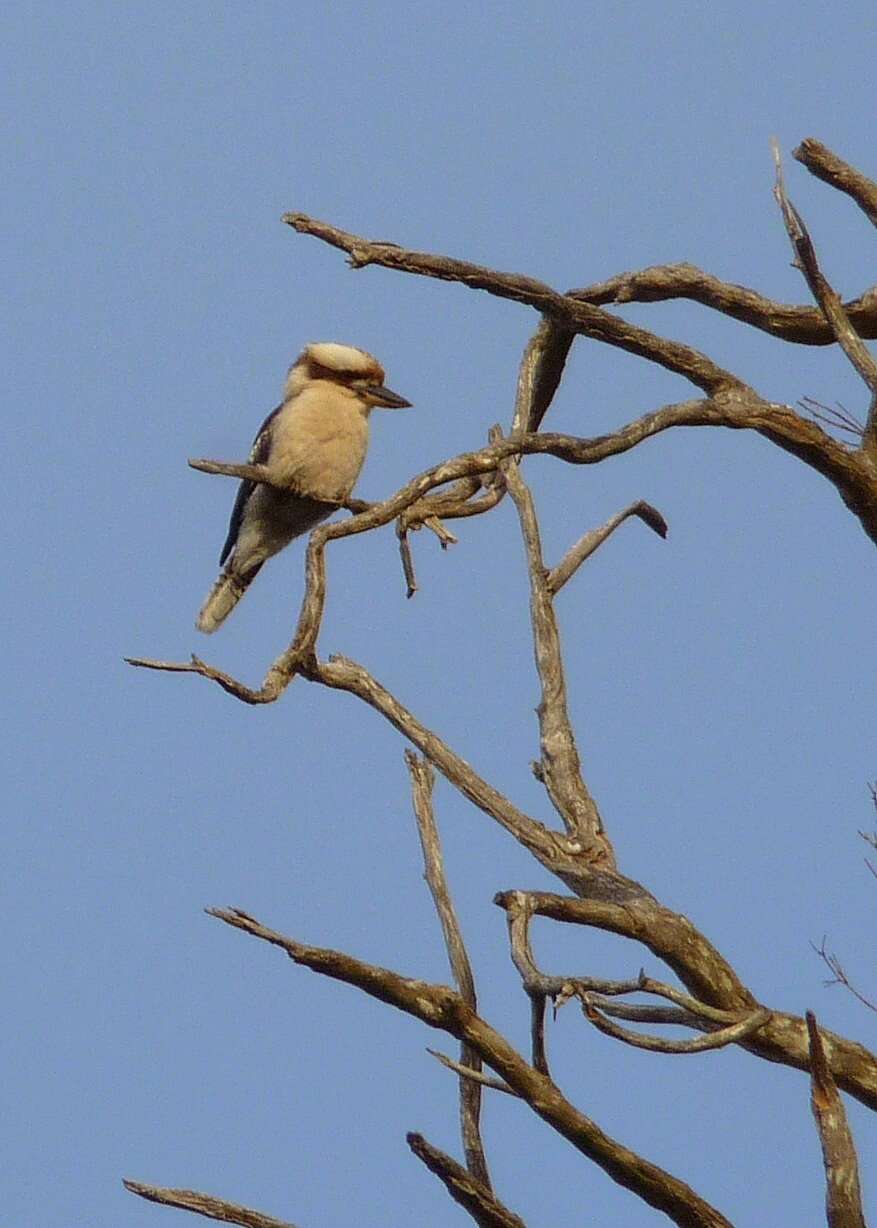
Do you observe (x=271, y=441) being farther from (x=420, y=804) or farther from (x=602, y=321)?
(x=420, y=804)

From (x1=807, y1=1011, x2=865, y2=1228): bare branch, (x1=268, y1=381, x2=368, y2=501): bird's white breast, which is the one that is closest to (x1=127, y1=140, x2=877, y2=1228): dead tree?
(x1=807, y1=1011, x2=865, y2=1228): bare branch

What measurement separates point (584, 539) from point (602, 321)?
0.70m

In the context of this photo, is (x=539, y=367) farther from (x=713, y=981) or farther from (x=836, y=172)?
(x=713, y=981)

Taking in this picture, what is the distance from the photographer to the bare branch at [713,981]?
17.3 ft

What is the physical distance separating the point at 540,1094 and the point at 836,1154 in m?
0.66

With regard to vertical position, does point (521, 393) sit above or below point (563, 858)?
above

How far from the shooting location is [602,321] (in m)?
6.14

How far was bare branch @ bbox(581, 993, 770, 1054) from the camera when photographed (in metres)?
4.28

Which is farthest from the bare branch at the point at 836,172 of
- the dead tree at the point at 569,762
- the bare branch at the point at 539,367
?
the bare branch at the point at 539,367

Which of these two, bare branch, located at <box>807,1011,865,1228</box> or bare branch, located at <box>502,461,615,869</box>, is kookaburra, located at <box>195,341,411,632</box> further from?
bare branch, located at <box>807,1011,865,1228</box>

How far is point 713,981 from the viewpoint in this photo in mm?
5391

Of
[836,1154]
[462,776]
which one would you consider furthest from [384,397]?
[836,1154]

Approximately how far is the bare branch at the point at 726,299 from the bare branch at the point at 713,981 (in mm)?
1960

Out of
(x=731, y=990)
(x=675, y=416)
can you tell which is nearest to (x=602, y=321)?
(x=675, y=416)
